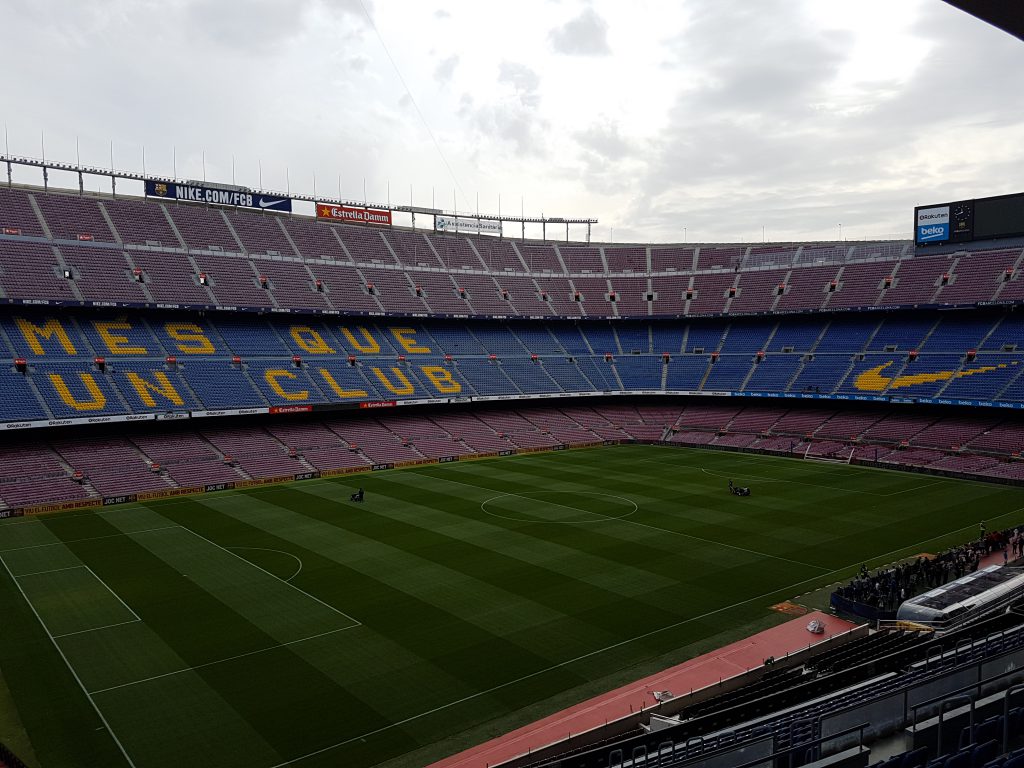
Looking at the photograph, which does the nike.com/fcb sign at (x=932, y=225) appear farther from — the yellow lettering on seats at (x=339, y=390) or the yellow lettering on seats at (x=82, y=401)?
the yellow lettering on seats at (x=82, y=401)

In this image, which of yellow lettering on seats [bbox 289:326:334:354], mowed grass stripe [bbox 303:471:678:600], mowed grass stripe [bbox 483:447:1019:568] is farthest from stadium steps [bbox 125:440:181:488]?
mowed grass stripe [bbox 483:447:1019:568]

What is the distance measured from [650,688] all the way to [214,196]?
67053 mm

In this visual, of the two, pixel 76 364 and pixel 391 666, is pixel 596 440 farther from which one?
pixel 391 666

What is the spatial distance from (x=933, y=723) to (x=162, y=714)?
1789 centimetres

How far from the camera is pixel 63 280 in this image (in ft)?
182

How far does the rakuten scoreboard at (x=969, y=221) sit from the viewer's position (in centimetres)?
6500

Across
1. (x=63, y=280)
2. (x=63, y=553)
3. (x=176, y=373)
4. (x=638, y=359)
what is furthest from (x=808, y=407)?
(x=63, y=280)

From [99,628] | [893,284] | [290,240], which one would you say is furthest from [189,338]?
[893,284]

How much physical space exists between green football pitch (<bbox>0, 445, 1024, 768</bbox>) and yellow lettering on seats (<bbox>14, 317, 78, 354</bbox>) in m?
17.7

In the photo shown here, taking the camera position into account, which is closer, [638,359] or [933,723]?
[933,723]

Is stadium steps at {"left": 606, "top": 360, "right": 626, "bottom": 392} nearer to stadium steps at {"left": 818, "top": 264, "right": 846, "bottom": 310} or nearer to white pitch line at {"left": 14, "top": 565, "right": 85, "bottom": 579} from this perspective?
stadium steps at {"left": 818, "top": 264, "right": 846, "bottom": 310}

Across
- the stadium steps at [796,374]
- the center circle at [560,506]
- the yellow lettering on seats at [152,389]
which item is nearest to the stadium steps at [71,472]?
the yellow lettering on seats at [152,389]

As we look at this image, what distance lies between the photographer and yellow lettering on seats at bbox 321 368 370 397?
61.3m

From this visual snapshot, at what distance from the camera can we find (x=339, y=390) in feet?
201
